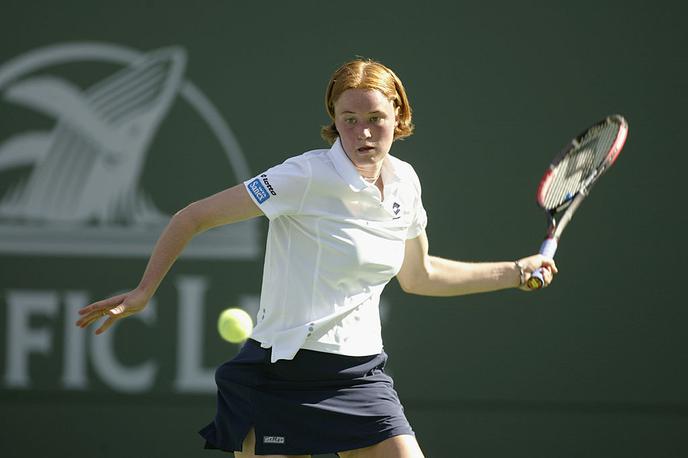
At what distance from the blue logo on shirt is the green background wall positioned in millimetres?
2153

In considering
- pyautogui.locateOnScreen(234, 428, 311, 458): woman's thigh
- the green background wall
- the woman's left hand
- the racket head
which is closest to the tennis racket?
the racket head

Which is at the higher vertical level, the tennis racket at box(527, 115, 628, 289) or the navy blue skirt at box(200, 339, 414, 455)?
the tennis racket at box(527, 115, 628, 289)

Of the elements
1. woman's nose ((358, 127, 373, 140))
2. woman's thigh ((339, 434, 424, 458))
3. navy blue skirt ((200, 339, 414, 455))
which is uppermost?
woman's nose ((358, 127, 373, 140))

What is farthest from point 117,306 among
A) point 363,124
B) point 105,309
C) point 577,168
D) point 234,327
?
point 577,168

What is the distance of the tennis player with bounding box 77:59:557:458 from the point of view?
2623mm

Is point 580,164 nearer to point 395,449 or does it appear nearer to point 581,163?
point 581,163

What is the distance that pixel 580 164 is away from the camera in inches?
146

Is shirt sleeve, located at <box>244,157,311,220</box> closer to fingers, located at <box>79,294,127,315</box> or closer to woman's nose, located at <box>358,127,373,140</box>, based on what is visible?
woman's nose, located at <box>358,127,373,140</box>

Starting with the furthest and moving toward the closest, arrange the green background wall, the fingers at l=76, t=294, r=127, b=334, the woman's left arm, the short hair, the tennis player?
the green background wall < the woman's left arm < the short hair < the tennis player < the fingers at l=76, t=294, r=127, b=334

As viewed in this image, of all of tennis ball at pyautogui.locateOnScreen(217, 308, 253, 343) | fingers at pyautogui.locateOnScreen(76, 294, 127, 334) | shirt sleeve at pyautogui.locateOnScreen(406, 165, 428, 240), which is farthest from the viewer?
tennis ball at pyautogui.locateOnScreen(217, 308, 253, 343)

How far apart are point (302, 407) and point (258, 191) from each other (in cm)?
54

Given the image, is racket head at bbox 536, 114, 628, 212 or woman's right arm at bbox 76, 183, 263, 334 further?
racket head at bbox 536, 114, 628, 212

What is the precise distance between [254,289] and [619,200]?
5.20 feet

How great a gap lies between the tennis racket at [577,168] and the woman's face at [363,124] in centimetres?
85
